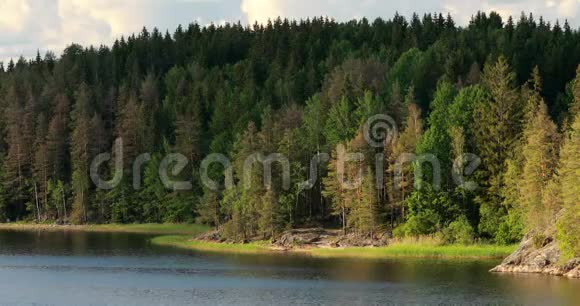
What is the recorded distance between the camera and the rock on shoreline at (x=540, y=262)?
258ft

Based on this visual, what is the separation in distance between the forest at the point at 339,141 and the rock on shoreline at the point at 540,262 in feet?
5.50

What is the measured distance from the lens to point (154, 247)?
114750 mm

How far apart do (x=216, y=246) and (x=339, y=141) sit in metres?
22.6

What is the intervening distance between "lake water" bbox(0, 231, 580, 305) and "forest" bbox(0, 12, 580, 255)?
7817 millimetres

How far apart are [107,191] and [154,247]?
158ft

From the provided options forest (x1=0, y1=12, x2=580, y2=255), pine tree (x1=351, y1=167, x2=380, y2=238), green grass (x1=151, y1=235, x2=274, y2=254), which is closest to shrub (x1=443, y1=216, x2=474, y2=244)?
forest (x1=0, y1=12, x2=580, y2=255)

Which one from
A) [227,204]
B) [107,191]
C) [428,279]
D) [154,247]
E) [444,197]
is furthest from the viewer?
[107,191]

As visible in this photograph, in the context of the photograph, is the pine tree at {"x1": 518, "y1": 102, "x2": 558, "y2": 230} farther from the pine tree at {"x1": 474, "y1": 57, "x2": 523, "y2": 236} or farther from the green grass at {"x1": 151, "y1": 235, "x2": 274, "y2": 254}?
the green grass at {"x1": 151, "y1": 235, "x2": 274, "y2": 254}

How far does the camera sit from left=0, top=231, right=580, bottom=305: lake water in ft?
228

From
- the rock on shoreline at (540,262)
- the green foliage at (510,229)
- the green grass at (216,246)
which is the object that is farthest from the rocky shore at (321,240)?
the rock on shoreline at (540,262)

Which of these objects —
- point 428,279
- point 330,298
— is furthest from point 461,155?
point 330,298

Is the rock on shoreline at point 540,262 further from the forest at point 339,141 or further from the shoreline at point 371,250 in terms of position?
the shoreline at point 371,250

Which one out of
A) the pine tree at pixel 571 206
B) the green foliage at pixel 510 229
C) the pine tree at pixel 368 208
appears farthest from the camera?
the pine tree at pixel 368 208

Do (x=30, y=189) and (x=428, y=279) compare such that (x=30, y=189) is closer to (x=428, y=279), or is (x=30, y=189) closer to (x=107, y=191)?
(x=107, y=191)
